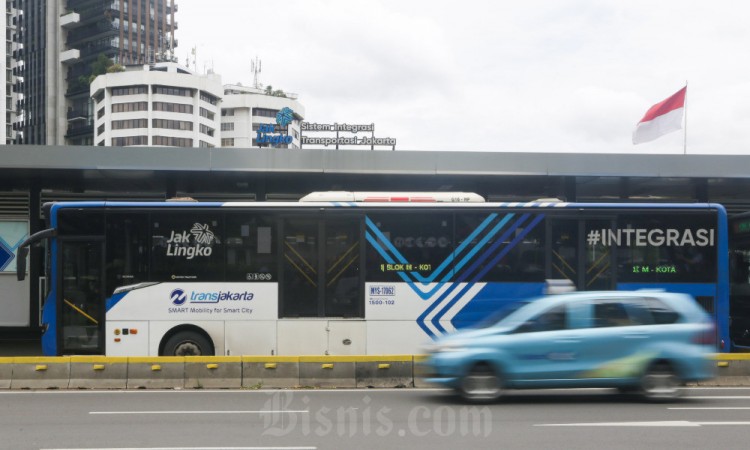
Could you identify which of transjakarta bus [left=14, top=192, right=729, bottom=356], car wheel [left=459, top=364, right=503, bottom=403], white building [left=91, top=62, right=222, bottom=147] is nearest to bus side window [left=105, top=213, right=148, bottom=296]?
transjakarta bus [left=14, top=192, right=729, bottom=356]

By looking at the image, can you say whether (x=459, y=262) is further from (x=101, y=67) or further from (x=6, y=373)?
(x=101, y=67)

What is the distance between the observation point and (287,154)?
1923 centimetres

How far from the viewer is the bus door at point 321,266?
14.1 meters

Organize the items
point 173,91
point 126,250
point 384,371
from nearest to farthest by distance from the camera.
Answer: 1. point 384,371
2. point 126,250
3. point 173,91

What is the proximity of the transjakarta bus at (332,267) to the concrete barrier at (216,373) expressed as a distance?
3.63ft

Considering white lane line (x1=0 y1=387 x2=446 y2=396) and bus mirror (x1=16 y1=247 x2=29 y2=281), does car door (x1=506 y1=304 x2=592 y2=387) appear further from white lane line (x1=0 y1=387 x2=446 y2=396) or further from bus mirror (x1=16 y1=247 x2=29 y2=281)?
bus mirror (x1=16 y1=247 x2=29 y2=281)

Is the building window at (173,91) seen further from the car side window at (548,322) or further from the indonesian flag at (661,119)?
the car side window at (548,322)

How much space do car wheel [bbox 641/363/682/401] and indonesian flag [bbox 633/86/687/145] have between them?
15.1 m

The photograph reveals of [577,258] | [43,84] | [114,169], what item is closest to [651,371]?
[577,258]

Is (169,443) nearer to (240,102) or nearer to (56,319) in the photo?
(56,319)

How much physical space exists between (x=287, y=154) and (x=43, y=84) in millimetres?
123422

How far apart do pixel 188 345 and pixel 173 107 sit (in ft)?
360

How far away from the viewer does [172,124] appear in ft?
388

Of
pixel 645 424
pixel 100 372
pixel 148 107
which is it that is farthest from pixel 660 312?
pixel 148 107
